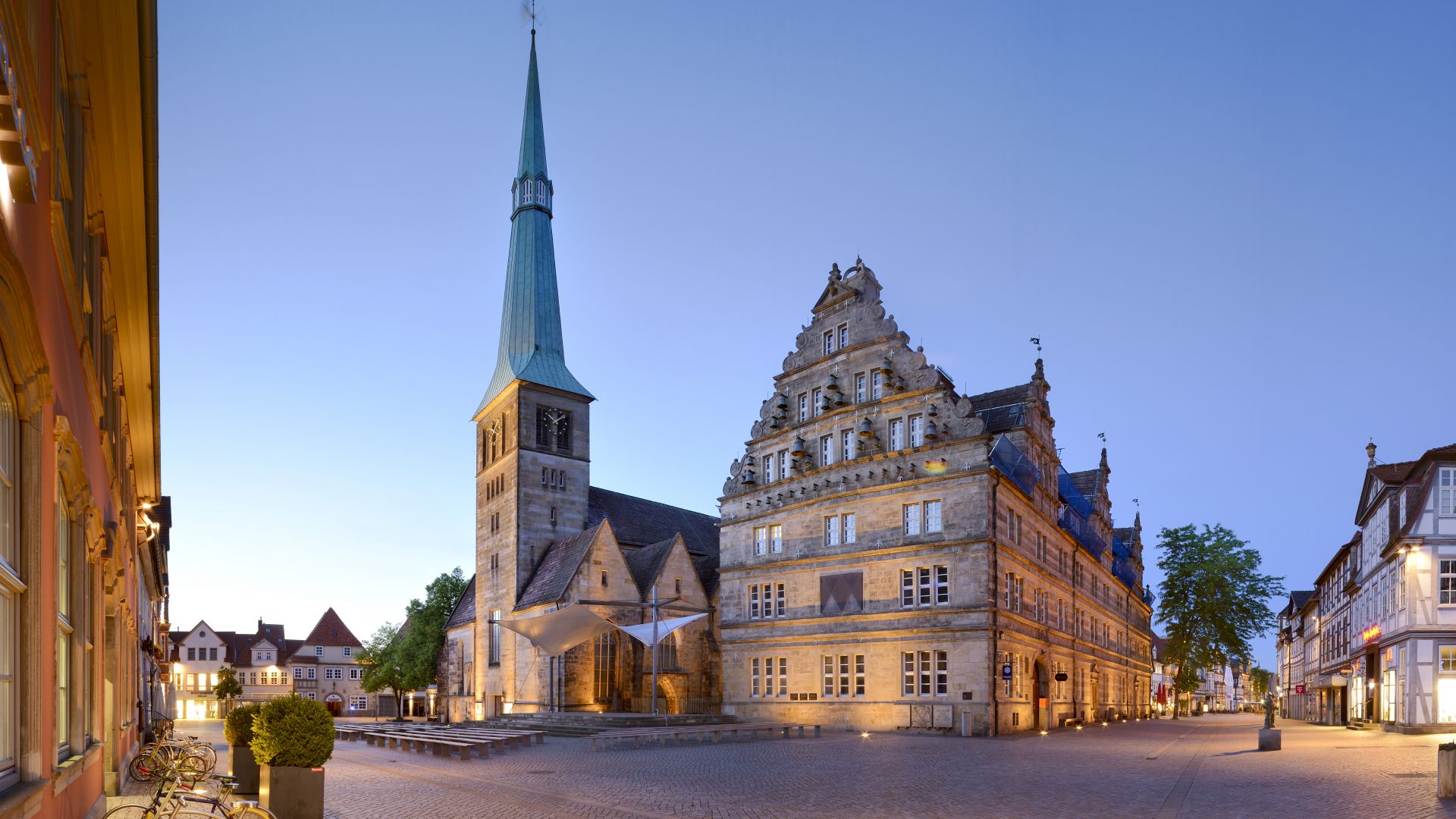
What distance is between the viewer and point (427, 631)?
66.7 metres

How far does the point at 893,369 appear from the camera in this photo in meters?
40.0

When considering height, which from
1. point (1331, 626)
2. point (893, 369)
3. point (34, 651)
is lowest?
point (1331, 626)

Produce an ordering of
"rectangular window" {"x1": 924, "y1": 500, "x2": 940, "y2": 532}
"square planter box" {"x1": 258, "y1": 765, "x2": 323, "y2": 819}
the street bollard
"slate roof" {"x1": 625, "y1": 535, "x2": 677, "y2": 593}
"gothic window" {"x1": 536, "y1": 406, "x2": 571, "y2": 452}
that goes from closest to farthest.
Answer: "square planter box" {"x1": 258, "y1": 765, "x2": 323, "y2": 819}, the street bollard, "rectangular window" {"x1": 924, "y1": 500, "x2": 940, "y2": 532}, "slate roof" {"x1": 625, "y1": 535, "x2": 677, "y2": 593}, "gothic window" {"x1": 536, "y1": 406, "x2": 571, "y2": 452}

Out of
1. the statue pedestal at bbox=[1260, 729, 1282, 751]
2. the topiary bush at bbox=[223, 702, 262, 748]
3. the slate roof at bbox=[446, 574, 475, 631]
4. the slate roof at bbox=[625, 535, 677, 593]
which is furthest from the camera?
the slate roof at bbox=[446, 574, 475, 631]

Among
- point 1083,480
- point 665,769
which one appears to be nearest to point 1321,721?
point 1083,480

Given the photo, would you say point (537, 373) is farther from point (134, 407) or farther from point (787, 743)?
point (134, 407)

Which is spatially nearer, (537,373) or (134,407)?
(134,407)

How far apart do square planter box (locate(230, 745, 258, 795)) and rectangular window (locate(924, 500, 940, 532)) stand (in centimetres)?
2613

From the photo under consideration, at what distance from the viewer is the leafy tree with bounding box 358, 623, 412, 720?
6675cm

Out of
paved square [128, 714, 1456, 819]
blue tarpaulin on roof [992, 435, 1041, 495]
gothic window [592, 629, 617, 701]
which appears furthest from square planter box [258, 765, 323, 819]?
gothic window [592, 629, 617, 701]

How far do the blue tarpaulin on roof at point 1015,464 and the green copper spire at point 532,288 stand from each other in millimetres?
27281

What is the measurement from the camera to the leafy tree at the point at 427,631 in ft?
216

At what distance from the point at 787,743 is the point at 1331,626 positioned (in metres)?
45.7

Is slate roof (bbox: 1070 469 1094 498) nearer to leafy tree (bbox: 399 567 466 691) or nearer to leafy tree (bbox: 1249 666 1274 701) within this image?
leafy tree (bbox: 399 567 466 691)
